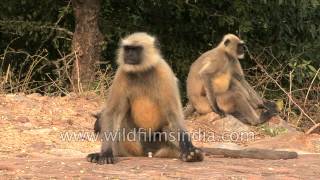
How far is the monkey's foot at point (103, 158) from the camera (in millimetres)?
5359

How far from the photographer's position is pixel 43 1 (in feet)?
38.2

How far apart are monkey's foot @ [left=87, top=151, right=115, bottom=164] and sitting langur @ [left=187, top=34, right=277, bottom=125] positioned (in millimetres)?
3710

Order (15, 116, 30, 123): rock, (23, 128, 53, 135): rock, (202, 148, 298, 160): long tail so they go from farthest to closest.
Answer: (15, 116, 30, 123): rock, (23, 128, 53, 135): rock, (202, 148, 298, 160): long tail

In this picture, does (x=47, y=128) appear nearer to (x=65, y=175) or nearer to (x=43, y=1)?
(x=65, y=175)

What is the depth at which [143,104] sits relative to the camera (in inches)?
224

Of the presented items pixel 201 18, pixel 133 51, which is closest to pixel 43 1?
pixel 201 18

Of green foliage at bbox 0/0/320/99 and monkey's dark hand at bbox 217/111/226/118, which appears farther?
green foliage at bbox 0/0/320/99

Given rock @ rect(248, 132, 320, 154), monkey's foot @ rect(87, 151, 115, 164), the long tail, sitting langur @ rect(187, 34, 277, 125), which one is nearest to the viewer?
monkey's foot @ rect(87, 151, 115, 164)

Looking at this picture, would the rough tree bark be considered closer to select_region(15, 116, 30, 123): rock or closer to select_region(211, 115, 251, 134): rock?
select_region(211, 115, 251, 134): rock

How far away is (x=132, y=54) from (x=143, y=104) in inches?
16.3

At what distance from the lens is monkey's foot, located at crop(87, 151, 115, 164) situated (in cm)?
536

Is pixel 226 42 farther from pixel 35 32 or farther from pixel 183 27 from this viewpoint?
pixel 35 32

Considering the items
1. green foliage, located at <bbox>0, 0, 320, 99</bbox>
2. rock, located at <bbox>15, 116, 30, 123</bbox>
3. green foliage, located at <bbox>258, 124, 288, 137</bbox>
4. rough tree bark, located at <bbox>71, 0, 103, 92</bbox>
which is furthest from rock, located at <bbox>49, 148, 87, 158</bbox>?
green foliage, located at <bbox>0, 0, 320, 99</bbox>

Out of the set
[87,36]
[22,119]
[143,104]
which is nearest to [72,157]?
[143,104]
